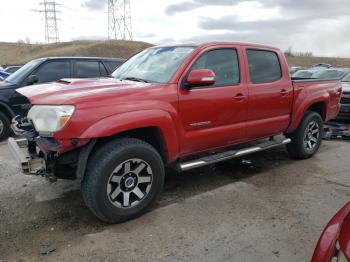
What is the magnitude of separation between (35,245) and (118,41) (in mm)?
53101

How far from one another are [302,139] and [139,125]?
3416 millimetres

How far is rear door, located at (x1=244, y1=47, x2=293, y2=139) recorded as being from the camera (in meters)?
4.81

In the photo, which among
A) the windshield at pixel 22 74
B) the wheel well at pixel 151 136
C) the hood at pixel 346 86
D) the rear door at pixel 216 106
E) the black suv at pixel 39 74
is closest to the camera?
the wheel well at pixel 151 136

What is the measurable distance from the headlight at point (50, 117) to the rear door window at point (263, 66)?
266 centimetres

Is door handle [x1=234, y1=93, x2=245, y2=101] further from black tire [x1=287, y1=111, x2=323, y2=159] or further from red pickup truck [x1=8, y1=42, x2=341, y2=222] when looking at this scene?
black tire [x1=287, y1=111, x2=323, y2=159]

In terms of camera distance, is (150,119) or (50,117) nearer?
(50,117)

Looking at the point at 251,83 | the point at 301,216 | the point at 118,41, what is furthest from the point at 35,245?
the point at 118,41

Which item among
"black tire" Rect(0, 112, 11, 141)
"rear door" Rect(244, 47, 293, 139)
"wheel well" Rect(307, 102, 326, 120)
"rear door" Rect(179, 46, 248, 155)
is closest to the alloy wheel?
"rear door" Rect(179, 46, 248, 155)

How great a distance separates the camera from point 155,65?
438cm

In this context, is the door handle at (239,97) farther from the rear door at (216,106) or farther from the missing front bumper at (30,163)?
the missing front bumper at (30,163)

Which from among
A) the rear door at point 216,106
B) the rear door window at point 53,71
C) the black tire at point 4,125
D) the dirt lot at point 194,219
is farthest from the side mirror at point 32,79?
the rear door at point 216,106

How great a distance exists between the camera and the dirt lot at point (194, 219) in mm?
3158

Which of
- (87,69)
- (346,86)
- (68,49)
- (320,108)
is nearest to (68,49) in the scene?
(68,49)

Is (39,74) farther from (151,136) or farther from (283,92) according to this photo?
(283,92)
